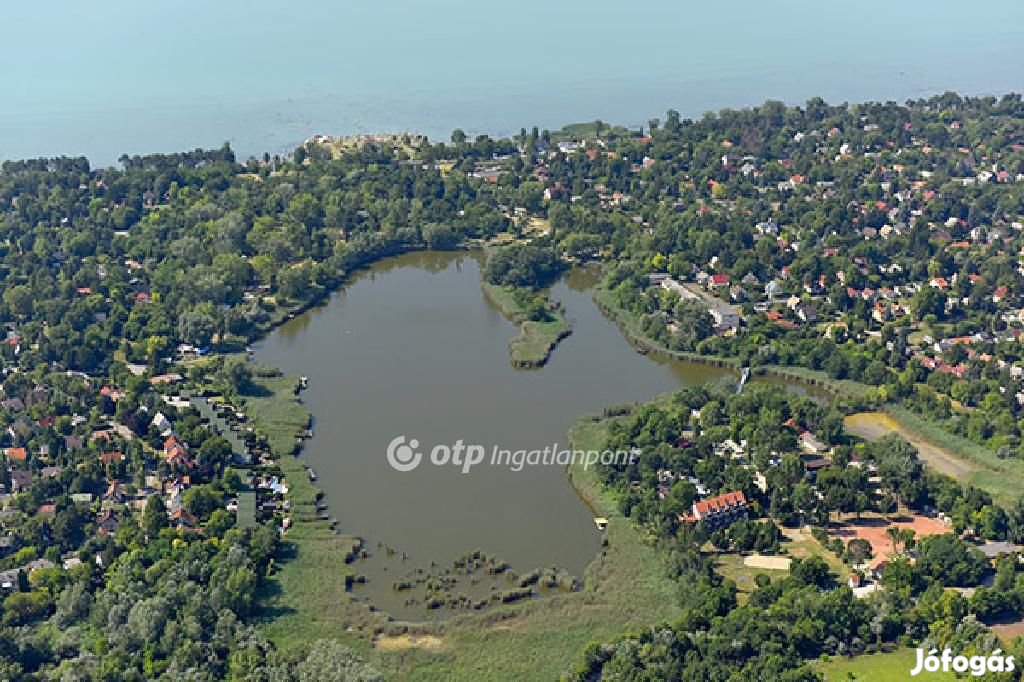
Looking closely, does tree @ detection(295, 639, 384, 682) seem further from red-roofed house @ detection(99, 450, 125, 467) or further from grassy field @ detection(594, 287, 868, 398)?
grassy field @ detection(594, 287, 868, 398)

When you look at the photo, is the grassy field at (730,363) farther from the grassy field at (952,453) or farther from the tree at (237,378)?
the tree at (237,378)

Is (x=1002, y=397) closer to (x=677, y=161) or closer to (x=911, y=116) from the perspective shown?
(x=677, y=161)

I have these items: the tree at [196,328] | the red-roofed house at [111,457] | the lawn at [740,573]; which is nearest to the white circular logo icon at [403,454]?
the red-roofed house at [111,457]

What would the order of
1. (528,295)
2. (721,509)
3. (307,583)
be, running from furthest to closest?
1. (528,295)
2. (721,509)
3. (307,583)

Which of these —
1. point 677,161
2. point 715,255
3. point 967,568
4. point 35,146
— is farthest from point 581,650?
point 35,146

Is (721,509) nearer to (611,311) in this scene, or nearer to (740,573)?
(740,573)

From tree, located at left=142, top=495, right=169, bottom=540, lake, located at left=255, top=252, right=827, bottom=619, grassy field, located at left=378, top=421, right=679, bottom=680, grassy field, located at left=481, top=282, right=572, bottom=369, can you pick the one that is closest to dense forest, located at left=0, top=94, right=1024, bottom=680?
tree, located at left=142, top=495, right=169, bottom=540

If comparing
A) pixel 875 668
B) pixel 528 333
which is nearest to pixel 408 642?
pixel 875 668
